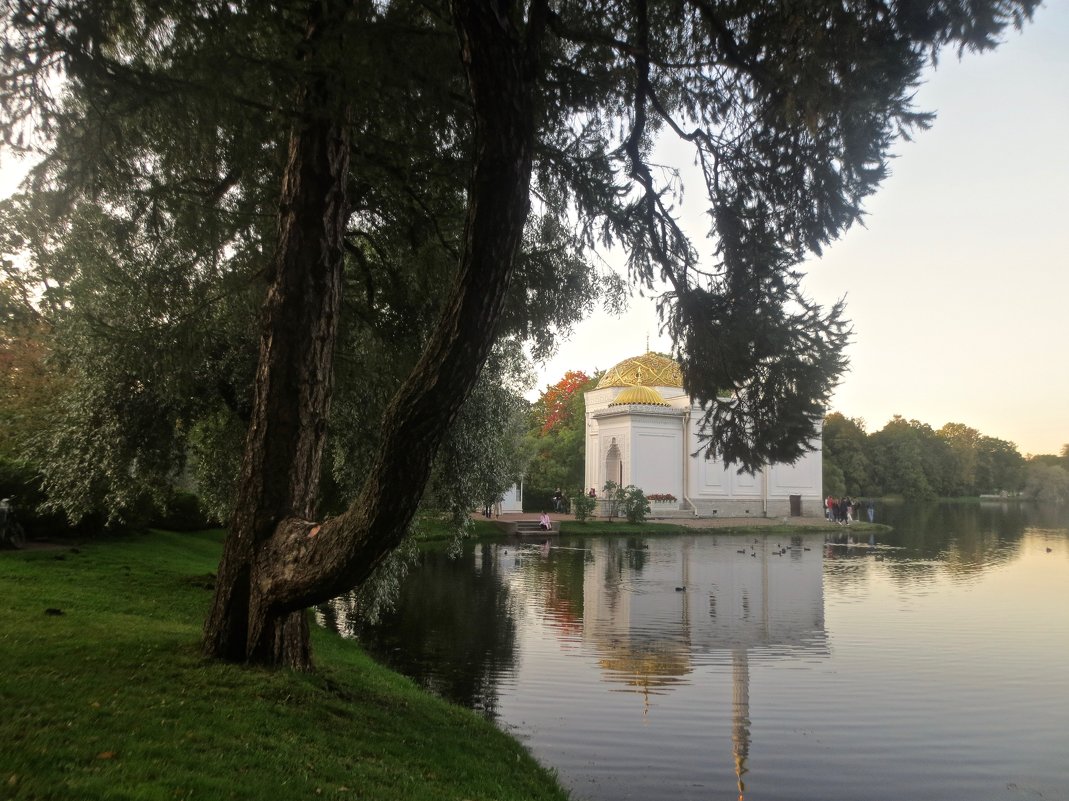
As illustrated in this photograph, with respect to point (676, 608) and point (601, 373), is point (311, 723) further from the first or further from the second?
point (601, 373)

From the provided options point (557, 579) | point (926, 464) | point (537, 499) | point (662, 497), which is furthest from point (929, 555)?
point (926, 464)

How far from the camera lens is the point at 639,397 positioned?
1841 inches

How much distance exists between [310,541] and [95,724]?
5.52ft

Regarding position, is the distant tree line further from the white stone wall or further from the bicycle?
the bicycle

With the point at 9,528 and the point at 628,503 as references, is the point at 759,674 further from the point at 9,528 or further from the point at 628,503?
the point at 628,503

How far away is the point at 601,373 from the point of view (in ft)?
196

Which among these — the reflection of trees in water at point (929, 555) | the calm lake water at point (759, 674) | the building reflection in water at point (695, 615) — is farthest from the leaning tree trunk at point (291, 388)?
the reflection of trees in water at point (929, 555)

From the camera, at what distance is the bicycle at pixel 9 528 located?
14.0 meters

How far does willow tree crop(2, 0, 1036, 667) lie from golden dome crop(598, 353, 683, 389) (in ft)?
133

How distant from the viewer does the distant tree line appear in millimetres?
72500

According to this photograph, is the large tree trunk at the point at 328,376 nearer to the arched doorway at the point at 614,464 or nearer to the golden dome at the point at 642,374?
the arched doorway at the point at 614,464

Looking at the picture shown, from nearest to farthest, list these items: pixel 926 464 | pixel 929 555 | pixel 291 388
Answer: pixel 291 388 → pixel 929 555 → pixel 926 464

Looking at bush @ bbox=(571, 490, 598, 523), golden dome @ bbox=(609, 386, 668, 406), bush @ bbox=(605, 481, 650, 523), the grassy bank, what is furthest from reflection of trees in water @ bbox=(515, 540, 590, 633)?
golden dome @ bbox=(609, 386, 668, 406)

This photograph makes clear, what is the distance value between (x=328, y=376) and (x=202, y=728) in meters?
3.08
